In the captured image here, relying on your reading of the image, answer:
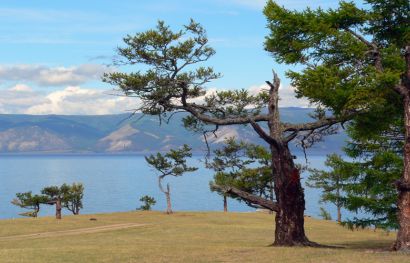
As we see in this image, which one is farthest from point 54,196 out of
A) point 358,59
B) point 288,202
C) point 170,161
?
point 358,59

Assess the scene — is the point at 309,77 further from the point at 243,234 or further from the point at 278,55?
the point at 243,234

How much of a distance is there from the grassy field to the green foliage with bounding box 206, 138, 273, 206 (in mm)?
4676

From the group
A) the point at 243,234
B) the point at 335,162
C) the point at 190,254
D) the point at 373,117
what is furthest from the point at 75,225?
A: the point at 373,117

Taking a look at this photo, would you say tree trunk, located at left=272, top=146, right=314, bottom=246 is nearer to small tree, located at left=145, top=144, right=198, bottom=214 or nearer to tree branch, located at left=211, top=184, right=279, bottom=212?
tree branch, located at left=211, top=184, right=279, bottom=212

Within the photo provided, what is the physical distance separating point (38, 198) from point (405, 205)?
6846cm

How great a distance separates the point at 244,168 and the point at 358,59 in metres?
51.4

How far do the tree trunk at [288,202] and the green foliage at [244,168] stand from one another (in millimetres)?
35496

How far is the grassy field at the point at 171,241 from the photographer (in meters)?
22.8

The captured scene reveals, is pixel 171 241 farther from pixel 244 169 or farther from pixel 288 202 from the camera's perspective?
pixel 244 169

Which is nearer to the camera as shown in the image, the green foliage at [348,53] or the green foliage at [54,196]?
the green foliage at [348,53]

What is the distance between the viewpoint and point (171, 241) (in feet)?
124

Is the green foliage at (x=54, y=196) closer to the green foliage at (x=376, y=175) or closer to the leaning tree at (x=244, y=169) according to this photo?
the leaning tree at (x=244, y=169)

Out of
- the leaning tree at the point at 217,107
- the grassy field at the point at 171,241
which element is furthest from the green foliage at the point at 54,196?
the leaning tree at the point at 217,107

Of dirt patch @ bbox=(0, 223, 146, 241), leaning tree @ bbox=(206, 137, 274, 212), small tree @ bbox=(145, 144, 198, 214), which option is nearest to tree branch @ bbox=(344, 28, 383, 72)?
dirt patch @ bbox=(0, 223, 146, 241)
